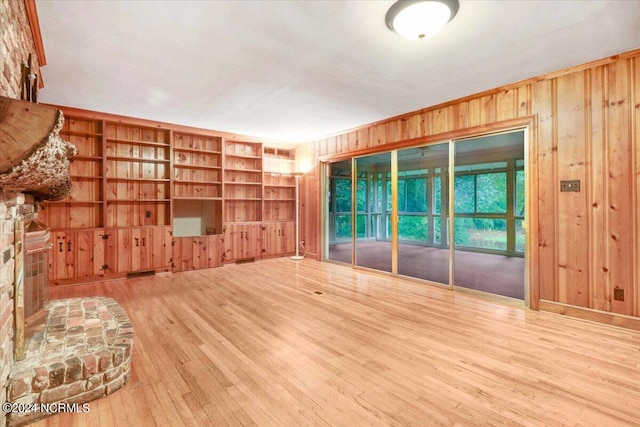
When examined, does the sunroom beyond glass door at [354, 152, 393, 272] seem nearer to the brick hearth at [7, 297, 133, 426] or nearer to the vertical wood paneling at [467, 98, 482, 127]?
the vertical wood paneling at [467, 98, 482, 127]

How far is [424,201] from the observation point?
8.78 metres

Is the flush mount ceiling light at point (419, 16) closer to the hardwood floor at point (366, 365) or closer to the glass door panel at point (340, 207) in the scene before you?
the hardwood floor at point (366, 365)

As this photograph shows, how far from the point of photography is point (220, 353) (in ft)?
7.74

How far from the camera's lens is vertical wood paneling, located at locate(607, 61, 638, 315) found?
286 centimetres

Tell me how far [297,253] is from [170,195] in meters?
2.83

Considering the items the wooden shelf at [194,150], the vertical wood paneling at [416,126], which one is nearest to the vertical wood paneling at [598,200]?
the vertical wood paneling at [416,126]

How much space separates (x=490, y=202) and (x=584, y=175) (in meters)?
4.87

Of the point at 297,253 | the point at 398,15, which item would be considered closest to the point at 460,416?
the point at 398,15

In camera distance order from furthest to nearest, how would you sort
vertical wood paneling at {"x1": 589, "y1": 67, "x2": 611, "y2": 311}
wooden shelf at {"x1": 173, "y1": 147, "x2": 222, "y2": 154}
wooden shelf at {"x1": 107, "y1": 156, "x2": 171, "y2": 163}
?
wooden shelf at {"x1": 173, "y1": 147, "x2": 222, "y2": 154} < wooden shelf at {"x1": 107, "y1": 156, "x2": 171, "y2": 163} < vertical wood paneling at {"x1": 589, "y1": 67, "x2": 611, "y2": 311}

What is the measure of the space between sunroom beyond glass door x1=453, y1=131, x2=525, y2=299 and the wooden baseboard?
275 cm

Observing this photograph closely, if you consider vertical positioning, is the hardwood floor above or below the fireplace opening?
below

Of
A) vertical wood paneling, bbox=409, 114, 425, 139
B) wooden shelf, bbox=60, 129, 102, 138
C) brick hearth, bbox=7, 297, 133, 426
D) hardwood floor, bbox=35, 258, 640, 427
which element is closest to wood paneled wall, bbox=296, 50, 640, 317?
hardwood floor, bbox=35, 258, 640, 427

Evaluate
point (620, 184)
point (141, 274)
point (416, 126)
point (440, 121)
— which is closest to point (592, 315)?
point (620, 184)

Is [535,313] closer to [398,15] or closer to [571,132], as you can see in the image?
[571,132]
